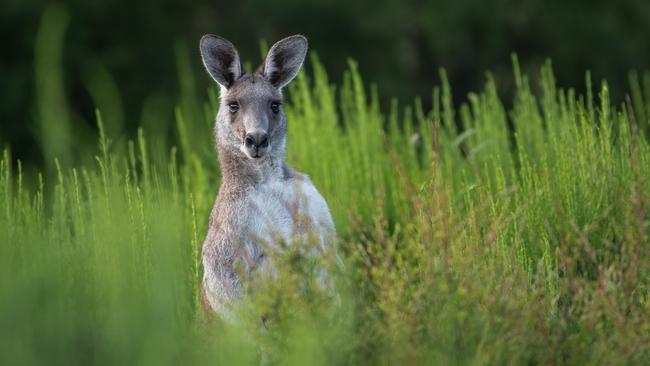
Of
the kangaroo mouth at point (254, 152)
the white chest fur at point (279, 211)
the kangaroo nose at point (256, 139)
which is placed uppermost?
the kangaroo nose at point (256, 139)

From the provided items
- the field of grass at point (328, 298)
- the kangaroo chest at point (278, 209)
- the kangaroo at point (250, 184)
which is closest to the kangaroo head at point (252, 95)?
the kangaroo at point (250, 184)

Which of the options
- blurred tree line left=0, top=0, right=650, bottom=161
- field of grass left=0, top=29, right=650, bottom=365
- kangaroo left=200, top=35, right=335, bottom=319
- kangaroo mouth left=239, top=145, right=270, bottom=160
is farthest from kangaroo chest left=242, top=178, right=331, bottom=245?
blurred tree line left=0, top=0, right=650, bottom=161

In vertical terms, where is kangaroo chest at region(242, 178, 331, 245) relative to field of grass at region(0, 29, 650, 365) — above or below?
above

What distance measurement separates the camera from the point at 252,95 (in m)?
5.14

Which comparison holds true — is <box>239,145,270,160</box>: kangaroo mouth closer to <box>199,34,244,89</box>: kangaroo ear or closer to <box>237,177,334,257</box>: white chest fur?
<box>237,177,334,257</box>: white chest fur

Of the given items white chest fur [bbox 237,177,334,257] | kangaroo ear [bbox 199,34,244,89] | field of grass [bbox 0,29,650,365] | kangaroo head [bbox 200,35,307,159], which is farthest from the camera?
kangaroo ear [bbox 199,34,244,89]

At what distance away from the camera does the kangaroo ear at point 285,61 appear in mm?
5297

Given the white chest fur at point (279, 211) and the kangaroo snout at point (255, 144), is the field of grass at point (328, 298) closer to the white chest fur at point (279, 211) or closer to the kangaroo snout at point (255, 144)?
the white chest fur at point (279, 211)

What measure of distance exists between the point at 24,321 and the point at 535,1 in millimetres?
12775

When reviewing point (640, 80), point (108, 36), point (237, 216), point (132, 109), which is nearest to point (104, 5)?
point (108, 36)

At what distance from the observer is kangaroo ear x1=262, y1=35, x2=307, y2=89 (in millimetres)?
5297

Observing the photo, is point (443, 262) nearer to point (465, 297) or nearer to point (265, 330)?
point (465, 297)

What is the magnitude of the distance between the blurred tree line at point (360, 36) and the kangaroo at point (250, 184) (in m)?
7.97

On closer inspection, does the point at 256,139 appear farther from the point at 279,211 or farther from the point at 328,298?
the point at 328,298
